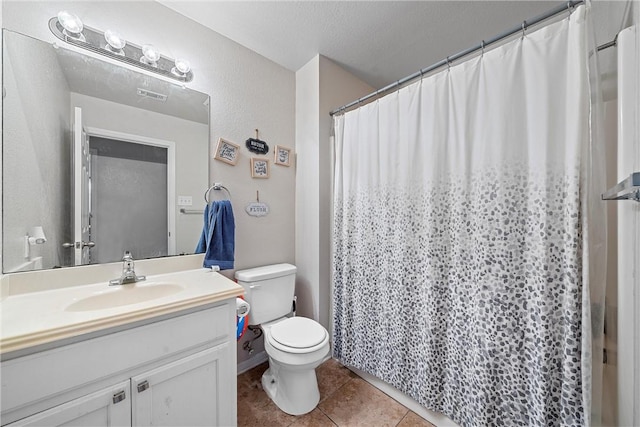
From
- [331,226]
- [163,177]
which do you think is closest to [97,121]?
[163,177]

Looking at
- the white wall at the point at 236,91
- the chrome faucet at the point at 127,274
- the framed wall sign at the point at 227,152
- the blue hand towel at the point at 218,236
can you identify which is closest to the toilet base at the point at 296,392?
the white wall at the point at 236,91

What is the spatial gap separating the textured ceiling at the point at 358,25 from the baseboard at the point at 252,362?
235 centimetres

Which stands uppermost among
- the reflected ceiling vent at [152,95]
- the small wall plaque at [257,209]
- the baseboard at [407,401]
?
the reflected ceiling vent at [152,95]

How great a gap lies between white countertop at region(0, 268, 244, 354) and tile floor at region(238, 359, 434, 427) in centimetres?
87

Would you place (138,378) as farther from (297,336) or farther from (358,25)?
(358,25)

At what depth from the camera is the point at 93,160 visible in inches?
48.9

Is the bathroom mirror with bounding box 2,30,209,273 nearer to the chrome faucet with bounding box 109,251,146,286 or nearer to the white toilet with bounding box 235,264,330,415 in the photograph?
the chrome faucet with bounding box 109,251,146,286

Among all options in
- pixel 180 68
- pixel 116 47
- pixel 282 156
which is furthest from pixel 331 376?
pixel 116 47

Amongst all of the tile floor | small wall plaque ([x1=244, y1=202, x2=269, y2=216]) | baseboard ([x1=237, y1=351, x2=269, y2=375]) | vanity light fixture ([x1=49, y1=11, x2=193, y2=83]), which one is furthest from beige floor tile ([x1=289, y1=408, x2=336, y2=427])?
vanity light fixture ([x1=49, y1=11, x2=193, y2=83])

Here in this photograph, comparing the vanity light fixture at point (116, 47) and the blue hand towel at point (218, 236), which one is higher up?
the vanity light fixture at point (116, 47)

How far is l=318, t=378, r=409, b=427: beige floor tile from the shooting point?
1.38 m

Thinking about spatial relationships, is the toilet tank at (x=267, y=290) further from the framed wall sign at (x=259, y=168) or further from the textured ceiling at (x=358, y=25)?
the textured ceiling at (x=358, y=25)

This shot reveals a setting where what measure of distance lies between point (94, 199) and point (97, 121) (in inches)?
16.1

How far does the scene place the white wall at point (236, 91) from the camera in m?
1.28
